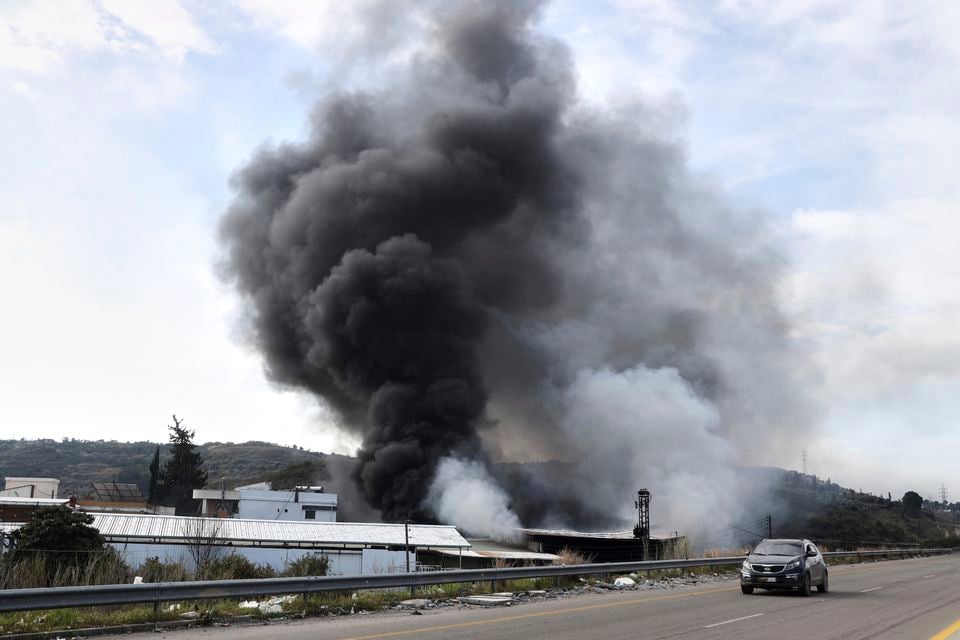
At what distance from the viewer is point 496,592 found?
701 inches

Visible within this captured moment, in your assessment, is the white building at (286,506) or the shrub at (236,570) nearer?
the shrub at (236,570)

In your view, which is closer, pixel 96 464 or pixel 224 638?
pixel 224 638

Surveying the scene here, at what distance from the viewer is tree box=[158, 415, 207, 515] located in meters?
84.6

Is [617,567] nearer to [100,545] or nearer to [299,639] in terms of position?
[299,639]

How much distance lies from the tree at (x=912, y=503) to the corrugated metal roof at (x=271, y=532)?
11838 centimetres

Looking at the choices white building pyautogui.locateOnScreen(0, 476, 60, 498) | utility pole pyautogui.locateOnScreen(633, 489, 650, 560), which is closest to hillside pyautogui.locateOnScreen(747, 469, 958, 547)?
utility pole pyautogui.locateOnScreen(633, 489, 650, 560)

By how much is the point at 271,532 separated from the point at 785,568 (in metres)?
28.6

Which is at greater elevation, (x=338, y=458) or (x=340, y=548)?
(x=338, y=458)

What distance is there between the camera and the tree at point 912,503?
133 metres

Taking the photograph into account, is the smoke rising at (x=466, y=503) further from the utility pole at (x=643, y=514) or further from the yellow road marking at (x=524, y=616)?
the yellow road marking at (x=524, y=616)

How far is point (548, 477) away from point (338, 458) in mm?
27357

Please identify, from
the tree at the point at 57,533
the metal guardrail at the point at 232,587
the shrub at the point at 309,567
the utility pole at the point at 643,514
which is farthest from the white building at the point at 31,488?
the metal guardrail at the point at 232,587

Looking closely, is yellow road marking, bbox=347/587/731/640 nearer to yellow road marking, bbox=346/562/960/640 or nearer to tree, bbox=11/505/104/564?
yellow road marking, bbox=346/562/960/640

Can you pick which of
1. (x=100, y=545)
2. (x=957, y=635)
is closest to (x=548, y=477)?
(x=100, y=545)
